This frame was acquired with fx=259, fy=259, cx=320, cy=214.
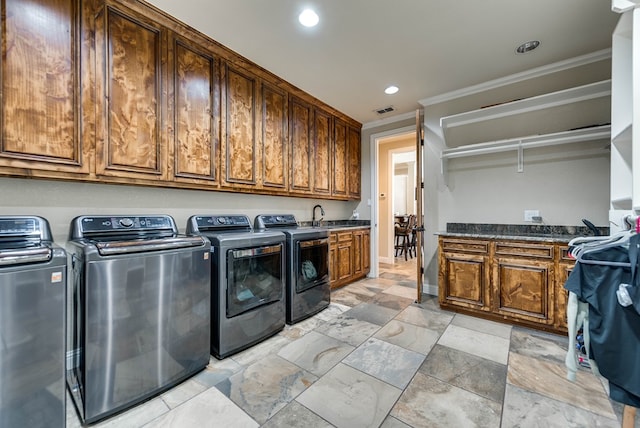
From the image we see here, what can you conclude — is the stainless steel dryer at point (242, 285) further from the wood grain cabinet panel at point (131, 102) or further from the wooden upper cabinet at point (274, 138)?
the wooden upper cabinet at point (274, 138)

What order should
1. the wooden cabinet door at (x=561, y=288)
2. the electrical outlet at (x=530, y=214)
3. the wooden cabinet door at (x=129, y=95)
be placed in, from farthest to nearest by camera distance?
the electrical outlet at (x=530, y=214) < the wooden cabinet door at (x=561, y=288) < the wooden cabinet door at (x=129, y=95)

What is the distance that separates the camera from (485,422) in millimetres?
1412

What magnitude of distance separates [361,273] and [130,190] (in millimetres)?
3274

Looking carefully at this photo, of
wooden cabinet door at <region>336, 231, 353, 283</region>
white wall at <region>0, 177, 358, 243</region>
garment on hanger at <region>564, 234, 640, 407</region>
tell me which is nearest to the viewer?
garment on hanger at <region>564, 234, 640, 407</region>

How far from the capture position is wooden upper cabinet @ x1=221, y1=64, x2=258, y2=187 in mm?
2490

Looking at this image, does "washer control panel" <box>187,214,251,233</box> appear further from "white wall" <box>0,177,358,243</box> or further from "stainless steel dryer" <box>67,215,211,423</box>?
"stainless steel dryer" <box>67,215,211,423</box>

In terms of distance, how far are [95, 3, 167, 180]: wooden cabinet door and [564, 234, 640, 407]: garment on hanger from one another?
266cm

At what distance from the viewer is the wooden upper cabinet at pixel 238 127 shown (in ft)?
8.17

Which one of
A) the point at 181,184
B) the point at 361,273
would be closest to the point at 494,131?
the point at 361,273

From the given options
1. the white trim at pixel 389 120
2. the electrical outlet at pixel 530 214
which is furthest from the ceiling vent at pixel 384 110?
the electrical outlet at pixel 530 214

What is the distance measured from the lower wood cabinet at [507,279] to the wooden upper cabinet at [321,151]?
5.64 feet

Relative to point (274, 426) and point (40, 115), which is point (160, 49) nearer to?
point (40, 115)

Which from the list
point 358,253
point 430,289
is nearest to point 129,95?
point 358,253

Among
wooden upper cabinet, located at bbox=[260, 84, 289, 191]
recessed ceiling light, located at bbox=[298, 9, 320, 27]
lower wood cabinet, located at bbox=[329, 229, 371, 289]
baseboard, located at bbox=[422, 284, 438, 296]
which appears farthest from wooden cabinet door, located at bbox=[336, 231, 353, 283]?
recessed ceiling light, located at bbox=[298, 9, 320, 27]
